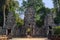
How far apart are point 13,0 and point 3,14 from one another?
4.03 m

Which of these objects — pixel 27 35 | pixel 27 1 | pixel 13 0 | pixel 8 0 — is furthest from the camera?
pixel 27 1

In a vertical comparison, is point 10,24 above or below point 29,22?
below

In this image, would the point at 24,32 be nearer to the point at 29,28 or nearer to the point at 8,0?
the point at 29,28

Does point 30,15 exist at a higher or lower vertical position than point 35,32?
higher

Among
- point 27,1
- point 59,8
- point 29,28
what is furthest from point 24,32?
point 27,1

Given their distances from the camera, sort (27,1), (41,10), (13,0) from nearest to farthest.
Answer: (13,0)
(41,10)
(27,1)

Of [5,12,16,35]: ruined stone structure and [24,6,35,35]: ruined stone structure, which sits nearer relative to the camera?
[24,6,35,35]: ruined stone structure

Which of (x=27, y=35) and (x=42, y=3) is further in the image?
(x=42, y=3)

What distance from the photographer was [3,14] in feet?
102

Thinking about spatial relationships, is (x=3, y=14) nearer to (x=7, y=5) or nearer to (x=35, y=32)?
(x=7, y=5)

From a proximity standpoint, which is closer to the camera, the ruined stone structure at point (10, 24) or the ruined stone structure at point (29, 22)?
the ruined stone structure at point (29, 22)

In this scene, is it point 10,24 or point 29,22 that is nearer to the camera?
point 29,22

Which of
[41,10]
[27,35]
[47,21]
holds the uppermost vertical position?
[41,10]

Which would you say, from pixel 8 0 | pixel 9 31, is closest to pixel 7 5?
pixel 8 0
